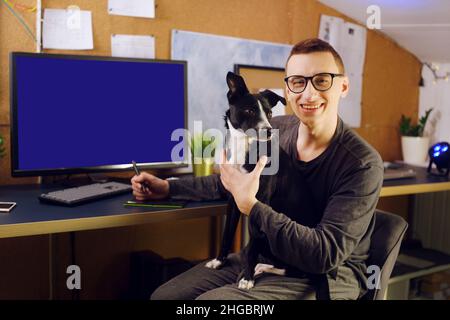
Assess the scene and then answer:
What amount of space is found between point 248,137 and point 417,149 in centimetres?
176

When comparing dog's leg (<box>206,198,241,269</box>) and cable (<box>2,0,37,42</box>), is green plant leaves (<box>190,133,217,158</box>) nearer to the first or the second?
dog's leg (<box>206,198,241,269</box>)

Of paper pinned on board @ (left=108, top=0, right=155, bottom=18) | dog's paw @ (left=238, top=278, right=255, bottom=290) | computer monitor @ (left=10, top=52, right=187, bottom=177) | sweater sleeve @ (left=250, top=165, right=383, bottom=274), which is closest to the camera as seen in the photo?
sweater sleeve @ (left=250, top=165, right=383, bottom=274)

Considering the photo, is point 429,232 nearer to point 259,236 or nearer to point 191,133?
point 191,133

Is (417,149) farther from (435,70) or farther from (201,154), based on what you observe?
(201,154)

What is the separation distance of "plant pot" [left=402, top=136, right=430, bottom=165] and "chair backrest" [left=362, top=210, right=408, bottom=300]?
58.4 inches

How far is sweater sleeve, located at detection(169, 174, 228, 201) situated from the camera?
1.60 m

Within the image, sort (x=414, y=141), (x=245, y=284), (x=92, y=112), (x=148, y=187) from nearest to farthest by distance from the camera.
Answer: (x=245, y=284) < (x=148, y=187) < (x=92, y=112) < (x=414, y=141)

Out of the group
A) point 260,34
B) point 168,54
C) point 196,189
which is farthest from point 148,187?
point 260,34

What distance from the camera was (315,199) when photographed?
128 centimetres

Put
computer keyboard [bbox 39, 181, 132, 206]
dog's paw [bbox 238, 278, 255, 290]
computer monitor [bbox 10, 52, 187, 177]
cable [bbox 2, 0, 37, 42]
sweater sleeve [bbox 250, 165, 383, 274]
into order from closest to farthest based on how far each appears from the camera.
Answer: sweater sleeve [bbox 250, 165, 383, 274] → dog's paw [bbox 238, 278, 255, 290] → computer keyboard [bbox 39, 181, 132, 206] → computer monitor [bbox 10, 52, 187, 177] → cable [bbox 2, 0, 37, 42]

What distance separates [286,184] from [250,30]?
1234 millimetres

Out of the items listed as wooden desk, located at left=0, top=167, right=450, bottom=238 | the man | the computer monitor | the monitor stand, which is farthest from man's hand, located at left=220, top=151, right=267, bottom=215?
the monitor stand

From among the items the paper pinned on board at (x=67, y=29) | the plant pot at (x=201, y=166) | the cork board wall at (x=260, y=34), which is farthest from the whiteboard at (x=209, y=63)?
the paper pinned on board at (x=67, y=29)
